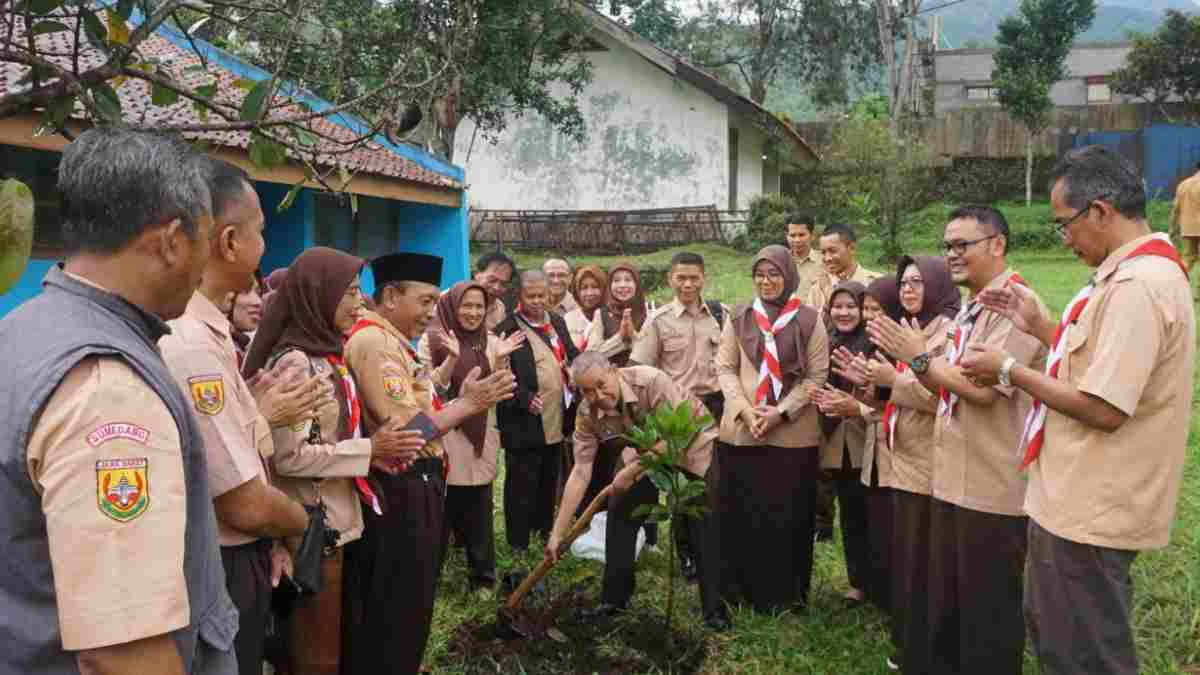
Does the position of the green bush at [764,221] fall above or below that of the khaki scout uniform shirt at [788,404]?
above

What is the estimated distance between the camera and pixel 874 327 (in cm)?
350

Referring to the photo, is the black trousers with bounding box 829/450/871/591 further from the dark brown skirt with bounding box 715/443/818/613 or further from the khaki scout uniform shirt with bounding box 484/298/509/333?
the khaki scout uniform shirt with bounding box 484/298/509/333

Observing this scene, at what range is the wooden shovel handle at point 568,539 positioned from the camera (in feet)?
13.1

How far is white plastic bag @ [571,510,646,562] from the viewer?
5514mm

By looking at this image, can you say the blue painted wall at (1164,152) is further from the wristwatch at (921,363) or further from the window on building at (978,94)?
the wristwatch at (921,363)

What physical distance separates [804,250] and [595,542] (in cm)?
254

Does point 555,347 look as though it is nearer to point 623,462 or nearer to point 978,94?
point 623,462

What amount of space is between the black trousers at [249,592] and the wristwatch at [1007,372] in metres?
2.08

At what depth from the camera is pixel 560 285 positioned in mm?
7102

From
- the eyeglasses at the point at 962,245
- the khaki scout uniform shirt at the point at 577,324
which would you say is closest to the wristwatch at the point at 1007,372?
the eyeglasses at the point at 962,245

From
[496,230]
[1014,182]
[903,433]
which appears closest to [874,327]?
[903,433]

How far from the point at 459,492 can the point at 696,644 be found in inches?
60.1

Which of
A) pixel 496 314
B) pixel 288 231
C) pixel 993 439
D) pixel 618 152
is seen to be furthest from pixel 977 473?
pixel 618 152

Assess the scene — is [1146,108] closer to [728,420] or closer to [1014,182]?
[1014,182]
